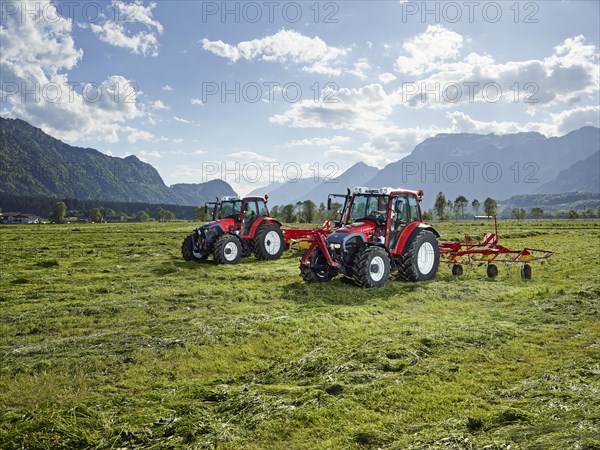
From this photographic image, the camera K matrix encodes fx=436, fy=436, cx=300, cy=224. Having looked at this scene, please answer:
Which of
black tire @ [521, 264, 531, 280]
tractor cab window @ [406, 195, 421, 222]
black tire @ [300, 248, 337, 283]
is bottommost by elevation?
black tire @ [521, 264, 531, 280]

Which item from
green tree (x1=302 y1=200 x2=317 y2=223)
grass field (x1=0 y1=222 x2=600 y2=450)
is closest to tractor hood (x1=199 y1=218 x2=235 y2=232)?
grass field (x1=0 y1=222 x2=600 y2=450)

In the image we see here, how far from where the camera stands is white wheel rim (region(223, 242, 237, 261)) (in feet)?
54.1

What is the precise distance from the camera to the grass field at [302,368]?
12.3ft

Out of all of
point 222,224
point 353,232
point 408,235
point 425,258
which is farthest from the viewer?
point 222,224

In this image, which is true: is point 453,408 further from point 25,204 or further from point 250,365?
point 25,204

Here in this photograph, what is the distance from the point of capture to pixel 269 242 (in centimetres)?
1830

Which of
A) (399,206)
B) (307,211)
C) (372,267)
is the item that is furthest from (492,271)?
(307,211)

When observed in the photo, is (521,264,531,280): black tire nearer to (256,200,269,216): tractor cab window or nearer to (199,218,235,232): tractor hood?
(256,200,269,216): tractor cab window

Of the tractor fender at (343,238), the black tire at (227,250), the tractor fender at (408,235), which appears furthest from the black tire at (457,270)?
the black tire at (227,250)

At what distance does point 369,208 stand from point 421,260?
2.21m

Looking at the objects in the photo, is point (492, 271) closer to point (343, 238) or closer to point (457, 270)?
point (457, 270)

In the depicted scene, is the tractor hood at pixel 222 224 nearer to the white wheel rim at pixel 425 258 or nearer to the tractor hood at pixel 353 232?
the tractor hood at pixel 353 232

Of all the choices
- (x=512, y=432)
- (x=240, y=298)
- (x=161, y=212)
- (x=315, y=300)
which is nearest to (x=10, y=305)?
(x=240, y=298)

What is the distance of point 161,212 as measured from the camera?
155875 millimetres
